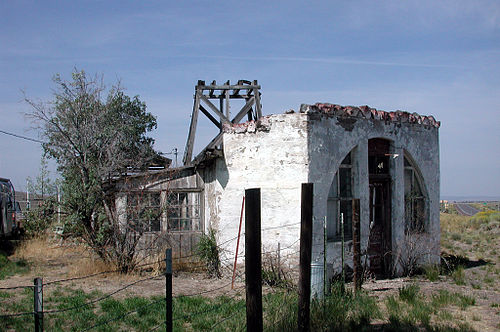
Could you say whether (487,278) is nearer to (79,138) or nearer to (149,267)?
(149,267)

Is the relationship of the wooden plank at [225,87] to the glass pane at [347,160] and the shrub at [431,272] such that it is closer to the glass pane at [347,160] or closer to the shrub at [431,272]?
the glass pane at [347,160]

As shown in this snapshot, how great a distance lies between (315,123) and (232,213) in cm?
294

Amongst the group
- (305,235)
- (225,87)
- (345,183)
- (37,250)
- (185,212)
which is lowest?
(37,250)

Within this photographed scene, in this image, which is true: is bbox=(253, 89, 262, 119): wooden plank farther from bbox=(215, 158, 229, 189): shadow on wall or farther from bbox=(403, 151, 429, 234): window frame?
bbox=(403, 151, 429, 234): window frame

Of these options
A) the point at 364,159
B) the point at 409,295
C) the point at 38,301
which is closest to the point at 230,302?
the point at 409,295

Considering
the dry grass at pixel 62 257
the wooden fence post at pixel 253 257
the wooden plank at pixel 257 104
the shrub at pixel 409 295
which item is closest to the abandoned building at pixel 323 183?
the dry grass at pixel 62 257

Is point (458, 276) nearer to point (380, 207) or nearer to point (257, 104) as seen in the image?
point (380, 207)

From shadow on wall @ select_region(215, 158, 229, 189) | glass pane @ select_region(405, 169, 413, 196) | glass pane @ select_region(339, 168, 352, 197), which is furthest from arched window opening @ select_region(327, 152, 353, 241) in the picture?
shadow on wall @ select_region(215, 158, 229, 189)

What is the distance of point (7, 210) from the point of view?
58.7 feet

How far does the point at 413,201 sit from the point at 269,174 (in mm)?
4493

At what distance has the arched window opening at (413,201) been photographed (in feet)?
42.8

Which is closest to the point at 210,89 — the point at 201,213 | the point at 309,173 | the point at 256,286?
the point at 201,213

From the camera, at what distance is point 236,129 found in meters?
11.7

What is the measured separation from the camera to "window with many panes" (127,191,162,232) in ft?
39.6
